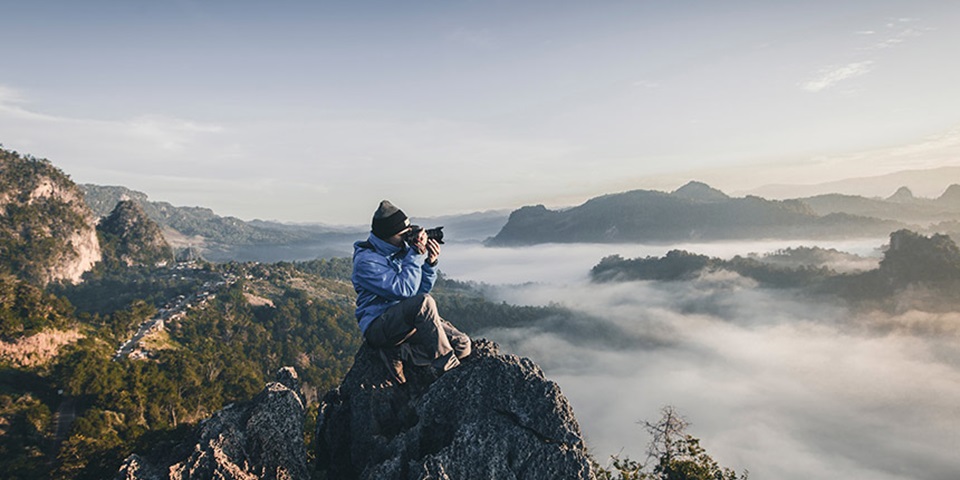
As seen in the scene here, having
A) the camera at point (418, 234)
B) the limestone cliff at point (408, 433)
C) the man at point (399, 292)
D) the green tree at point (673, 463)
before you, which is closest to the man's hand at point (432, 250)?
the man at point (399, 292)

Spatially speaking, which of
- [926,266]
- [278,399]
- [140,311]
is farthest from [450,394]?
[926,266]

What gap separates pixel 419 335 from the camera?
916 centimetres

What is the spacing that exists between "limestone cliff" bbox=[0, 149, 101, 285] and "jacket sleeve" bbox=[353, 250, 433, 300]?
568 ft

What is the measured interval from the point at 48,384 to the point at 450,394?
2591 inches

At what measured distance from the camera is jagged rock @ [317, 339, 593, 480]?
8.53 meters

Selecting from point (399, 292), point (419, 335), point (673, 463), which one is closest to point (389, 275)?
point (399, 292)

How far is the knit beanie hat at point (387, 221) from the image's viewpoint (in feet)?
30.0

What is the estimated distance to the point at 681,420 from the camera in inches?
1011

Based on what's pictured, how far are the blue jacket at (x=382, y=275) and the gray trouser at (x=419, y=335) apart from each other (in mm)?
286

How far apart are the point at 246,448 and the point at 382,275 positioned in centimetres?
517

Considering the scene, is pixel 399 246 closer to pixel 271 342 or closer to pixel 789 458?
pixel 271 342

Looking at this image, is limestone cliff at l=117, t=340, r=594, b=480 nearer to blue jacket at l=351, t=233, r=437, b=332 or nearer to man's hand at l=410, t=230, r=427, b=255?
blue jacket at l=351, t=233, r=437, b=332

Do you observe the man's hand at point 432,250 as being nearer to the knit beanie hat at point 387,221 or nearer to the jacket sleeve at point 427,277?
the jacket sleeve at point 427,277

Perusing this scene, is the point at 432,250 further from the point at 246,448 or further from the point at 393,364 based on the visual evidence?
the point at 246,448
